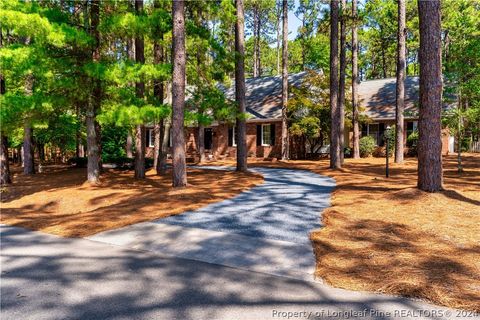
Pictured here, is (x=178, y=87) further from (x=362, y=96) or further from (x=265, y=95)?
(x=362, y=96)

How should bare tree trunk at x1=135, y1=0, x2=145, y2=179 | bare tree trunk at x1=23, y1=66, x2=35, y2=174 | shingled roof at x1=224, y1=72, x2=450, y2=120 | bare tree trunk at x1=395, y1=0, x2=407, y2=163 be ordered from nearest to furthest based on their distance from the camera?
bare tree trunk at x1=135, y1=0, x2=145, y2=179
bare tree trunk at x1=23, y1=66, x2=35, y2=174
bare tree trunk at x1=395, y1=0, x2=407, y2=163
shingled roof at x1=224, y1=72, x2=450, y2=120

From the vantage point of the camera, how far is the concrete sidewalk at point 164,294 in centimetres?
351

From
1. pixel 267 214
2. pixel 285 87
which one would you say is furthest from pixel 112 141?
pixel 267 214

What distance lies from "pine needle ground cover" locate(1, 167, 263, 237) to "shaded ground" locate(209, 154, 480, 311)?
3.85m

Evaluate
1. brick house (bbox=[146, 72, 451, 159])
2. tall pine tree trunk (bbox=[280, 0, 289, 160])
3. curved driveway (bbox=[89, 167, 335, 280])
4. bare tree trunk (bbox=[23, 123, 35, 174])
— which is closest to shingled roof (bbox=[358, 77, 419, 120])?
brick house (bbox=[146, 72, 451, 159])

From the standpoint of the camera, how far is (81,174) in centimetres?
1848

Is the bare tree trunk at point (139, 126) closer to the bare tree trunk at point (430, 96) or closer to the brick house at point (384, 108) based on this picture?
the bare tree trunk at point (430, 96)

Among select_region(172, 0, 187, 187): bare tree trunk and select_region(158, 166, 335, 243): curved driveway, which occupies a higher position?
select_region(172, 0, 187, 187): bare tree trunk

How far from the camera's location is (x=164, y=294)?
155 inches

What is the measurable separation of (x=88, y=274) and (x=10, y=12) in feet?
28.6

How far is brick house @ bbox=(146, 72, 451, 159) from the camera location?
26.7m

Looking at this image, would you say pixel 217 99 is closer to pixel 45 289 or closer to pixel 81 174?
pixel 81 174

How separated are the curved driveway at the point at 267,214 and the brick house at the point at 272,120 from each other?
15.7 meters

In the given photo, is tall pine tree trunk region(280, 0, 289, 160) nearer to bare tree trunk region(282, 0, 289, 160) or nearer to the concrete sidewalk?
bare tree trunk region(282, 0, 289, 160)
